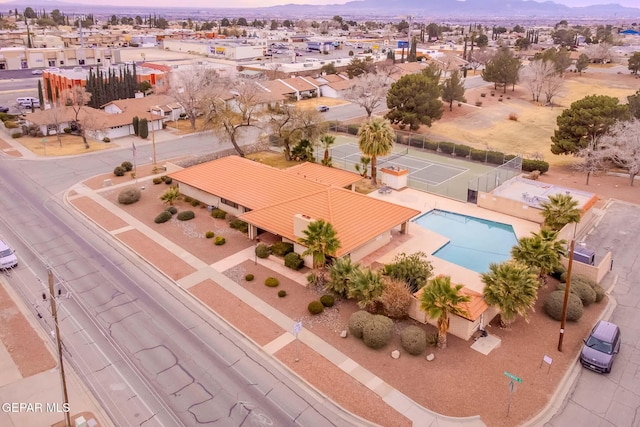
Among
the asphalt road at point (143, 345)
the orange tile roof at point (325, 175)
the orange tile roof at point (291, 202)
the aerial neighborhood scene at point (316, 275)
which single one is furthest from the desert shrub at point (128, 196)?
the orange tile roof at point (325, 175)

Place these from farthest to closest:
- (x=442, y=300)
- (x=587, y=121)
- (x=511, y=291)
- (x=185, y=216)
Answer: (x=587, y=121) < (x=185, y=216) < (x=511, y=291) < (x=442, y=300)

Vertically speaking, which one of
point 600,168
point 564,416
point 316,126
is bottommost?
point 564,416

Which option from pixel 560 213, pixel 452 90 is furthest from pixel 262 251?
pixel 452 90

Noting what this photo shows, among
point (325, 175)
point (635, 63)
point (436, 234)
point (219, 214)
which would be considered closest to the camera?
point (436, 234)

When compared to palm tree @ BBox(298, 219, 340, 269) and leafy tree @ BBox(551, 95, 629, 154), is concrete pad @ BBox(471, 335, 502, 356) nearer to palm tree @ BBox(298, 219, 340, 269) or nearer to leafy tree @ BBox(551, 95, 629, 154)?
palm tree @ BBox(298, 219, 340, 269)

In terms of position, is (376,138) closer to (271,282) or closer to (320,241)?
(320,241)

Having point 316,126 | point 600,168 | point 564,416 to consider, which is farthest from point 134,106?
point 564,416

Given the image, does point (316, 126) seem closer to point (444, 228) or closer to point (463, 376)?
point (444, 228)
